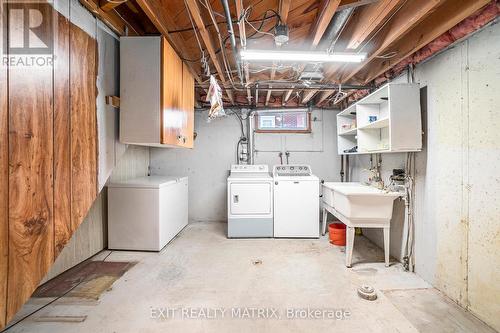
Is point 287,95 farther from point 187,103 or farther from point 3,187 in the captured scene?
point 3,187

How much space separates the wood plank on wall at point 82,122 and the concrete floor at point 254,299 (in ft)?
2.72

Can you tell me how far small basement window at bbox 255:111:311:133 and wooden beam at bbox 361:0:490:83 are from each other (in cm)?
190

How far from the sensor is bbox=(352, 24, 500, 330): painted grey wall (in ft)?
5.32

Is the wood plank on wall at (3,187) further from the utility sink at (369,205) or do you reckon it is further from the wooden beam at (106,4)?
the utility sink at (369,205)

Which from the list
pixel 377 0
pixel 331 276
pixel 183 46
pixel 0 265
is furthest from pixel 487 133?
pixel 0 265

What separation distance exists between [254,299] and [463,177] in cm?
198

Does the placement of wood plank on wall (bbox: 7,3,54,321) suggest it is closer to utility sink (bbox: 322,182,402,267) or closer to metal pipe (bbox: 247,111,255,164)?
utility sink (bbox: 322,182,402,267)

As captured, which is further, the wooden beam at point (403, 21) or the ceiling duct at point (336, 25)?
the ceiling duct at point (336, 25)

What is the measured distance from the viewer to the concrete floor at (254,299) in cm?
166

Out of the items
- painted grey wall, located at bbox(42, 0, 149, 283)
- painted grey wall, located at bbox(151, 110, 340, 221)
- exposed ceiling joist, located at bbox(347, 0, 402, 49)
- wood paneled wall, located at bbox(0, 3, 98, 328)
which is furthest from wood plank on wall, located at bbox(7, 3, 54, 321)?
painted grey wall, located at bbox(151, 110, 340, 221)

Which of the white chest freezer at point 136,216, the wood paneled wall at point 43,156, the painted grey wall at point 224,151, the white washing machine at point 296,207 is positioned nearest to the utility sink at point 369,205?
the white washing machine at point 296,207

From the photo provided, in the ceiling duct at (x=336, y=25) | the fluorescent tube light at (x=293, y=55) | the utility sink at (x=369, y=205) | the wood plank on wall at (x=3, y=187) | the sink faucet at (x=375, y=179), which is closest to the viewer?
the wood plank on wall at (x=3, y=187)

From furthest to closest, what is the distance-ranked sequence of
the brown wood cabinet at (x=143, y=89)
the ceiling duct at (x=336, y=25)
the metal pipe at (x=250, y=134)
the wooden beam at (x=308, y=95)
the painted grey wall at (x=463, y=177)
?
the metal pipe at (x=250, y=134) < the wooden beam at (x=308, y=95) < the brown wood cabinet at (x=143, y=89) < the ceiling duct at (x=336, y=25) < the painted grey wall at (x=463, y=177)

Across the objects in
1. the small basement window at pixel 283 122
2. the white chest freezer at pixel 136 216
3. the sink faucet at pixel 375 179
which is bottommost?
the white chest freezer at pixel 136 216
